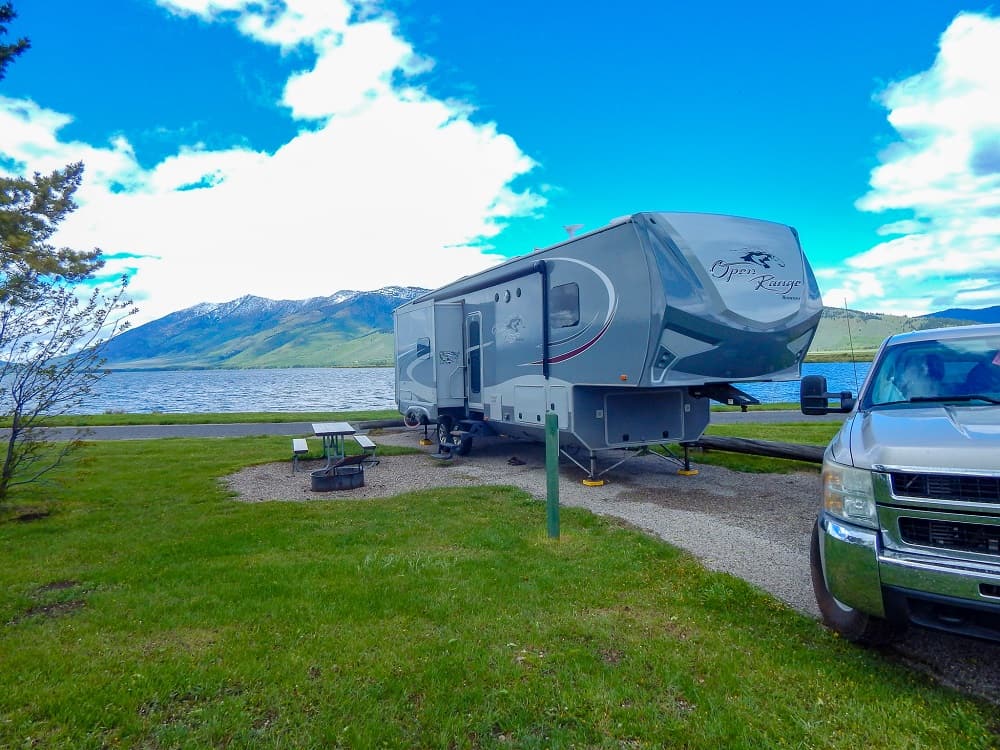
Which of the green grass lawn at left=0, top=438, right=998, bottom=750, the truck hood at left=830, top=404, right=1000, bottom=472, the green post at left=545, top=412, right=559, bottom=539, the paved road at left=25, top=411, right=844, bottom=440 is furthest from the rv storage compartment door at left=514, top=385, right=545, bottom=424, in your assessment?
the paved road at left=25, top=411, right=844, bottom=440

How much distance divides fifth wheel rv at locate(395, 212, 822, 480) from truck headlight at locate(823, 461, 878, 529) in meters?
4.45

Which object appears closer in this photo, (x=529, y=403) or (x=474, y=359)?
(x=529, y=403)

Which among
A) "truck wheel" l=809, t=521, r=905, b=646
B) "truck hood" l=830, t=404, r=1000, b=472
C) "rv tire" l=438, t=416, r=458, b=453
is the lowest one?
"truck wheel" l=809, t=521, r=905, b=646

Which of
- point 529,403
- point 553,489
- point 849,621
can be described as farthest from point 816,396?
point 529,403

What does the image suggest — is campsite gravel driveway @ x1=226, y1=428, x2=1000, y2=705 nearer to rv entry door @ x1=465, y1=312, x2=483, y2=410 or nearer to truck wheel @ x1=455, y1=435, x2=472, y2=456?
truck wheel @ x1=455, y1=435, x2=472, y2=456

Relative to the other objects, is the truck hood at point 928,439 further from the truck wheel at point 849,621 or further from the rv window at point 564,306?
the rv window at point 564,306

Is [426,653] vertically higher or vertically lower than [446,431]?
lower

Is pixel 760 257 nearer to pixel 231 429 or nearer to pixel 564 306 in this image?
pixel 564 306

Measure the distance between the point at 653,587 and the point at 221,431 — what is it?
18.3m

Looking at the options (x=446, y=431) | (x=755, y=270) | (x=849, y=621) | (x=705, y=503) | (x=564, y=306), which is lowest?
(x=705, y=503)

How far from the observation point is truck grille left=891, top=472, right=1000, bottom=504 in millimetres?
3176

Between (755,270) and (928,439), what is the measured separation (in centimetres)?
548

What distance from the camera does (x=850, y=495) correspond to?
3.63 meters

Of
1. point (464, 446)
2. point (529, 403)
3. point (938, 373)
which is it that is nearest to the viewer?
point (938, 373)
